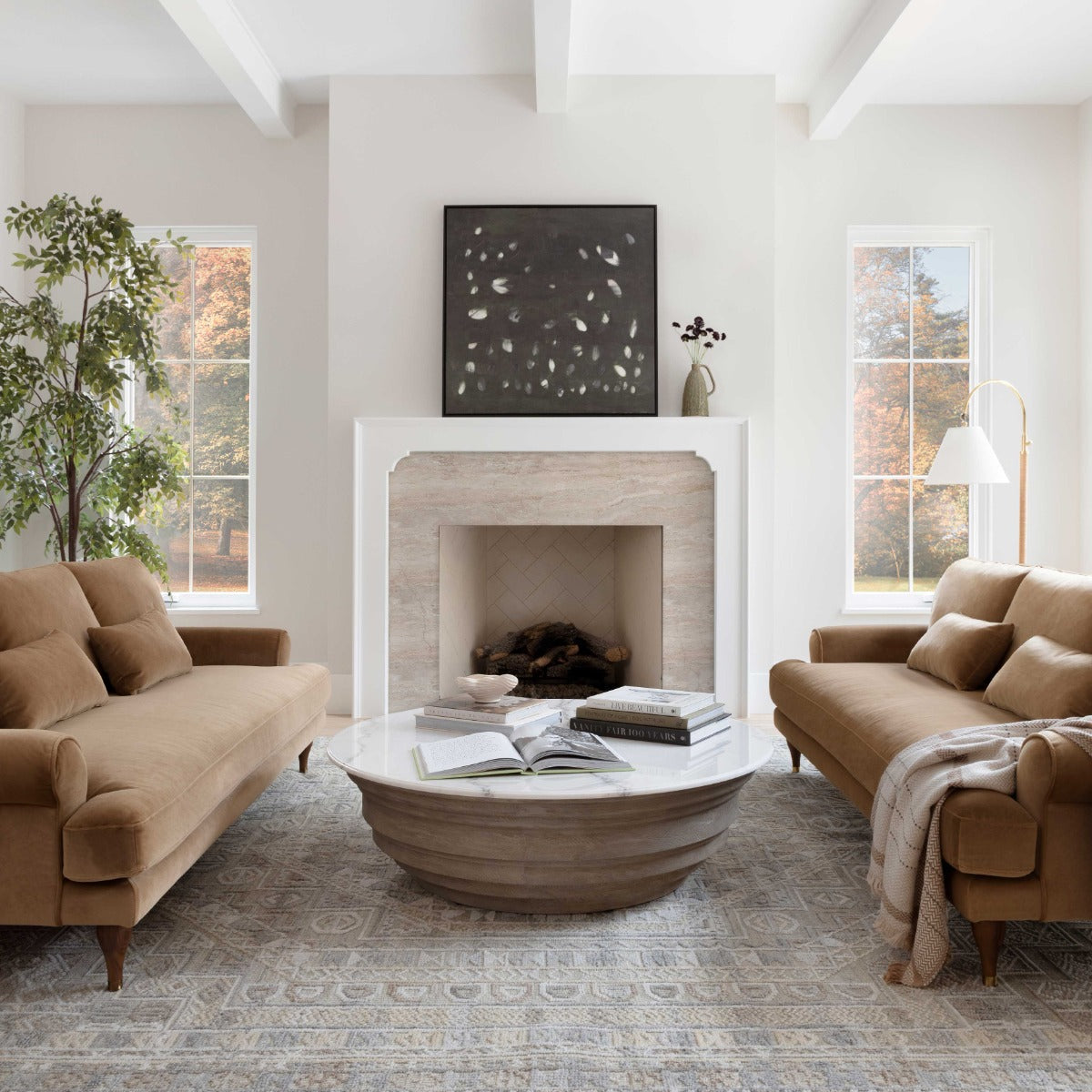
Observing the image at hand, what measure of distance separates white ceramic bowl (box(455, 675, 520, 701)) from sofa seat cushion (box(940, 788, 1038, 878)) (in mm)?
1262

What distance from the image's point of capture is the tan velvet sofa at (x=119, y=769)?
194 cm

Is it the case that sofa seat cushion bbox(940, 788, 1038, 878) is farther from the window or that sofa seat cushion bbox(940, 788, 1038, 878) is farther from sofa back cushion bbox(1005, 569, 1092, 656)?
the window

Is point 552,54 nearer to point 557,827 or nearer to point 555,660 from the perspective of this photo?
point 555,660

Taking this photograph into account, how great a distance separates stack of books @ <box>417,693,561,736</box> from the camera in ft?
8.92

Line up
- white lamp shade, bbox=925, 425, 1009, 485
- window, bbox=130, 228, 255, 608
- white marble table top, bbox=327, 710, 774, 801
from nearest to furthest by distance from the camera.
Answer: white marble table top, bbox=327, 710, 774, 801
white lamp shade, bbox=925, 425, 1009, 485
window, bbox=130, 228, 255, 608

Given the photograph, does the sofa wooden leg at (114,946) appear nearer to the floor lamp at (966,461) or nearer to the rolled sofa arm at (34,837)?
the rolled sofa arm at (34,837)

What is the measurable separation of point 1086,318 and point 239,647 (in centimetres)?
445

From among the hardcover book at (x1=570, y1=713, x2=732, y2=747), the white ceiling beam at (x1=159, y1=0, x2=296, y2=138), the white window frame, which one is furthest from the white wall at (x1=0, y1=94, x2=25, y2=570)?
the white window frame

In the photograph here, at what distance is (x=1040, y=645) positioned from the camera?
2.71 m

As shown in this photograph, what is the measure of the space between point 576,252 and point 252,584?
2402 millimetres

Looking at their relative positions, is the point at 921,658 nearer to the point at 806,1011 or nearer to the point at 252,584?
the point at 806,1011

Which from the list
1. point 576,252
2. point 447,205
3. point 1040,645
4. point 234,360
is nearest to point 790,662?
point 1040,645

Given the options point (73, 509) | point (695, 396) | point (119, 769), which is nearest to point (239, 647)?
point (73, 509)

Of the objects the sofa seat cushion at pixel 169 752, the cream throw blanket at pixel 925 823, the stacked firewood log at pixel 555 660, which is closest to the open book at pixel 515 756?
the sofa seat cushion at pixel 169 752
